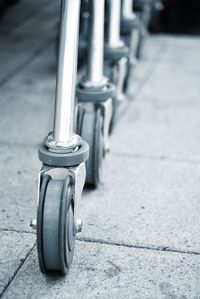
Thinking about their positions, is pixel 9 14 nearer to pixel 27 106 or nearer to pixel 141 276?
pixel 27 106

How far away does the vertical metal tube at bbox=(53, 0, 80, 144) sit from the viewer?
1806 millimetres

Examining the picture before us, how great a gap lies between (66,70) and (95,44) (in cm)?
64

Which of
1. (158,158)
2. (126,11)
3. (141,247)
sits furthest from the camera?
(126,11)

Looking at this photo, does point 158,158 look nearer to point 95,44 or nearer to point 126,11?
point 95,44

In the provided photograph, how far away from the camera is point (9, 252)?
209 cm

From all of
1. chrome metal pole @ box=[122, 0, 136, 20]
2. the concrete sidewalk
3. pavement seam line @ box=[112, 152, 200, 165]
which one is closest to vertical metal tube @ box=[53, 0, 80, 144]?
the concrete sidewalk

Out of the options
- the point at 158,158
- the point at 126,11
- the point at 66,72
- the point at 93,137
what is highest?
the point at 66,72

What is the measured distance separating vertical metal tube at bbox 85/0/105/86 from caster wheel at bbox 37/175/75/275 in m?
0.77

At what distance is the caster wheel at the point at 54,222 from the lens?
1.79m

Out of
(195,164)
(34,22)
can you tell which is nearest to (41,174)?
(195,164)

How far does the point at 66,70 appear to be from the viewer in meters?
1.82

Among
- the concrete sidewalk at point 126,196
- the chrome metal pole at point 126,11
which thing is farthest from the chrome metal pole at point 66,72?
the chrome metal pole at point 126,11

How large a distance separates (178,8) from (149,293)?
5.47 meters

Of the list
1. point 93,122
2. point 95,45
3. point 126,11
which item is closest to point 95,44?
point 95,45
